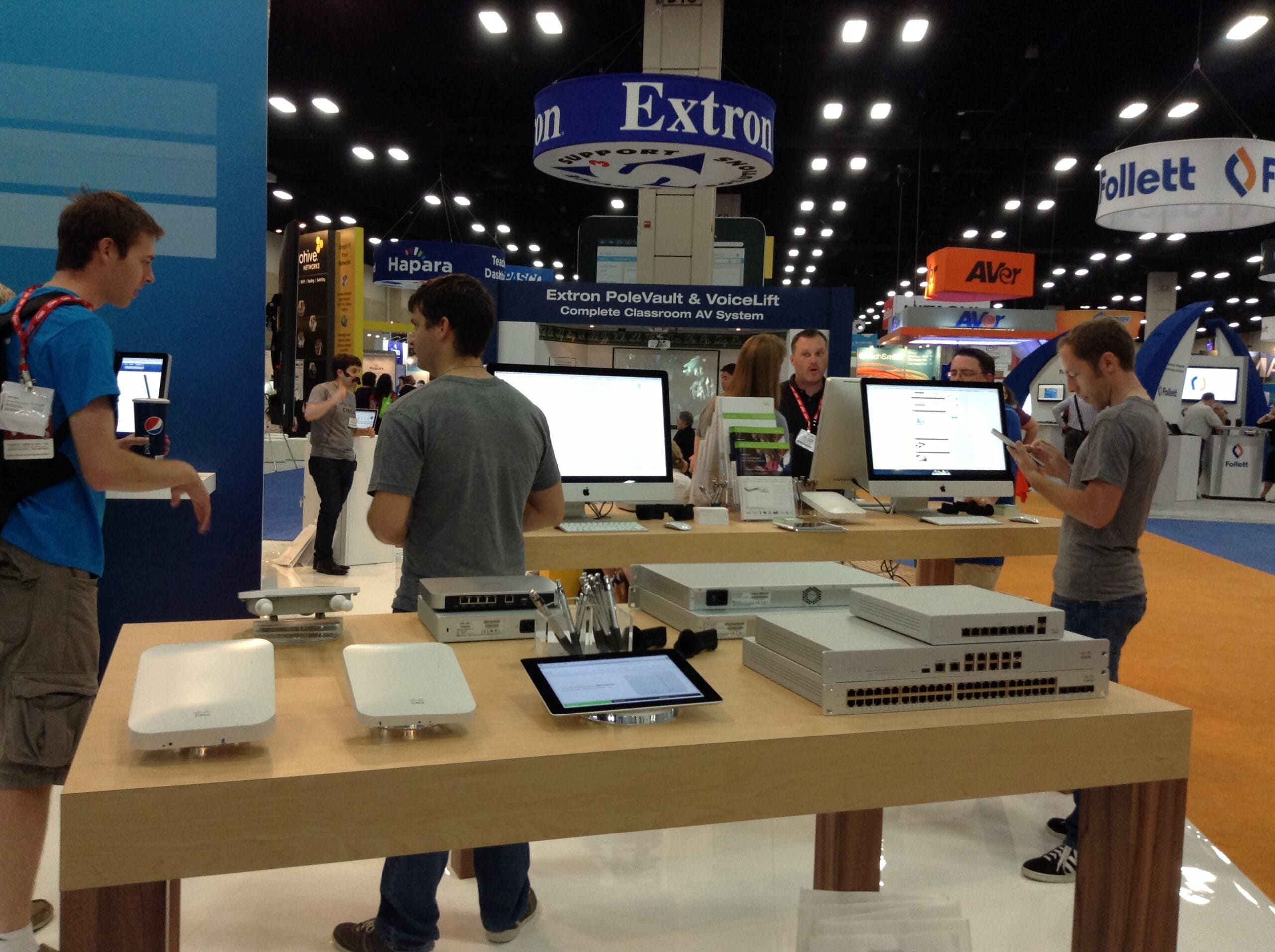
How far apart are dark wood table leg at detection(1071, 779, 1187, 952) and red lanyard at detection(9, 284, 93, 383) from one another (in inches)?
79.0

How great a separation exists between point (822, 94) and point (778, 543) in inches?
339

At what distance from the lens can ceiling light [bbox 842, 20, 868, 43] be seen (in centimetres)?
727

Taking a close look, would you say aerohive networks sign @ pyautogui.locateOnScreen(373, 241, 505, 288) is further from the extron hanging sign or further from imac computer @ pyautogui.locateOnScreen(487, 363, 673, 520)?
imac computer @ pyautogui.locateOnScreen(487, 363, 673, 520)

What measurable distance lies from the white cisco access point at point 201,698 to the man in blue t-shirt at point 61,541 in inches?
29.8

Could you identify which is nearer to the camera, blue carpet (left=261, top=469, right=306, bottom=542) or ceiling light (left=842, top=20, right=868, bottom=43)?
ceiling light (left=842, top=20, right=868, bottom=43)

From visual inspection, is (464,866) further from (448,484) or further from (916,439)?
(916,439)

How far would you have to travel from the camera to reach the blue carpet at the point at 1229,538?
810cm

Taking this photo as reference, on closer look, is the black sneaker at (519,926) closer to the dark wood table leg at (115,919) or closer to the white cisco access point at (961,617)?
the dark wood table leg at (115,919)

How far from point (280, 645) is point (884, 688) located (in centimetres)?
100

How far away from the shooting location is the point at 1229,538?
30.4 ft

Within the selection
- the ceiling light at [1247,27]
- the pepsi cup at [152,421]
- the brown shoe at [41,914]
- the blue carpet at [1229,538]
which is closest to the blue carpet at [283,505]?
the pepsi cup at [152,421]

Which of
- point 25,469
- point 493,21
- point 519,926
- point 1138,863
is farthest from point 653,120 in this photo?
point 493,21

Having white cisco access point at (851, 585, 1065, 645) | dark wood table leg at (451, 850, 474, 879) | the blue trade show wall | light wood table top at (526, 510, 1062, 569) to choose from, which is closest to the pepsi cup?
the blue trade show wall

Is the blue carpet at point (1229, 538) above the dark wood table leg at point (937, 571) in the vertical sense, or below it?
below
